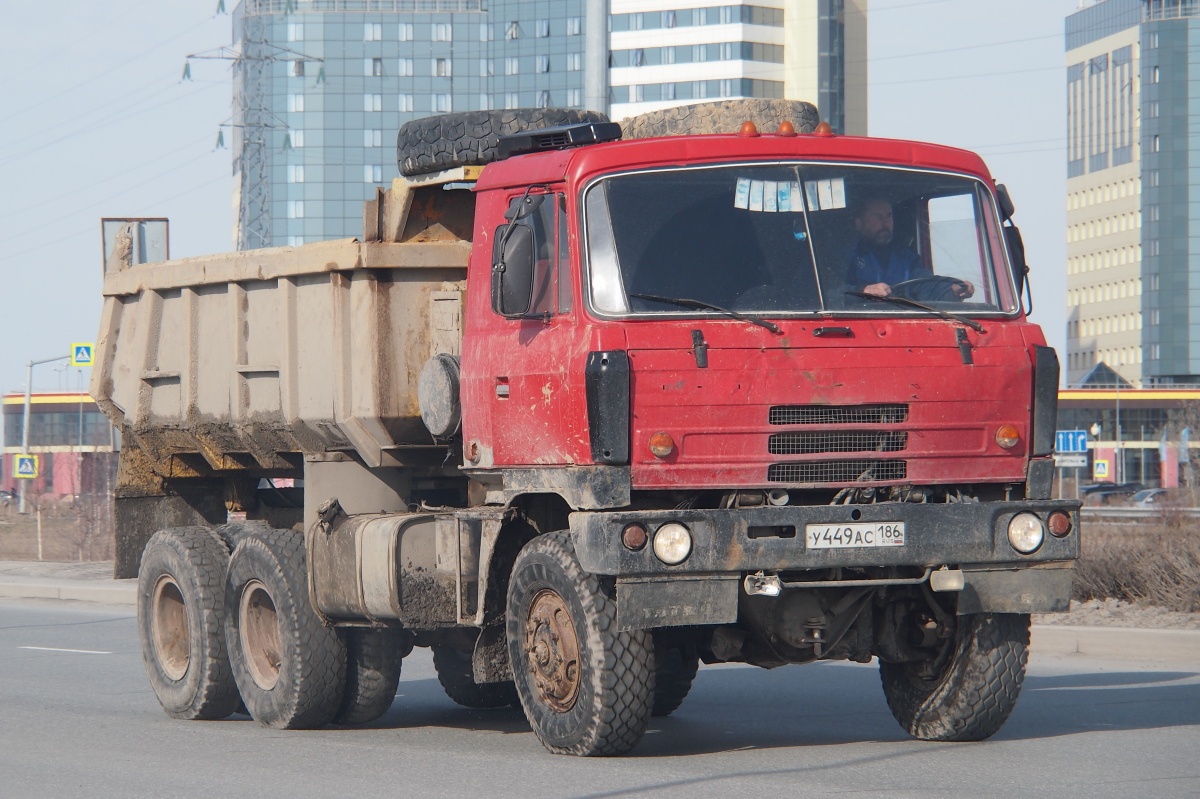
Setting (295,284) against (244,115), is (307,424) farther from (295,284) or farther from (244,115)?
(244,115)

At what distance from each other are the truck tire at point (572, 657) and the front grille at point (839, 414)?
42.7 inches

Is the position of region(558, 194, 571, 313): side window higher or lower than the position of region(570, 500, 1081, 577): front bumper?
higher

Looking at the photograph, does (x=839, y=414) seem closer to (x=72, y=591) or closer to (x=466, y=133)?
(x=466, y=133)

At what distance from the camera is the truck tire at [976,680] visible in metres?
7.45

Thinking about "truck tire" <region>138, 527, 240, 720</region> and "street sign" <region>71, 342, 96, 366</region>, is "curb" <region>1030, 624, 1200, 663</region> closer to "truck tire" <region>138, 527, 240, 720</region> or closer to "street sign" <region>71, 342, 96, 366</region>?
"truck tire" <region>138, 527, 240, 720</region>

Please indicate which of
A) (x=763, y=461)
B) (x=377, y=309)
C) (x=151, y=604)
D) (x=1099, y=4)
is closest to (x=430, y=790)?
(x=763, y=461)

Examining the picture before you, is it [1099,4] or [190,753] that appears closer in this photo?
[190,753]

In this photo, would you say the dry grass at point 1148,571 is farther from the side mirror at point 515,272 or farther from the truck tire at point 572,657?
the side mirror at point 515,272

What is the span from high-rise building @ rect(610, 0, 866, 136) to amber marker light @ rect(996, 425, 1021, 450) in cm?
10612

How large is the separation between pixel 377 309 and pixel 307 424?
935 mm

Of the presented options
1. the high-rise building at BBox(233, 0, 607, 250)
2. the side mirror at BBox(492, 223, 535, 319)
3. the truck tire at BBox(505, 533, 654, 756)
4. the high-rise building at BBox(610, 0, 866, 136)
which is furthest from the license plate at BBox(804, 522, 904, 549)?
the high-rise building at BBox(233, 0, 607, 250)

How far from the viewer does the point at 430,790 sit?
265 inches

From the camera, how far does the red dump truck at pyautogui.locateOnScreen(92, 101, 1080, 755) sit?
6.86m

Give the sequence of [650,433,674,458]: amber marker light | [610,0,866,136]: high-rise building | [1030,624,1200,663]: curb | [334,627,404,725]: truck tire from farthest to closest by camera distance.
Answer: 1. [610,0,866,136]: high-rise building
2. [1030,624,1200,663]: curb
3. [334,627,404,725]: truck tire
4. [650,433,674,458]: amber marker light
